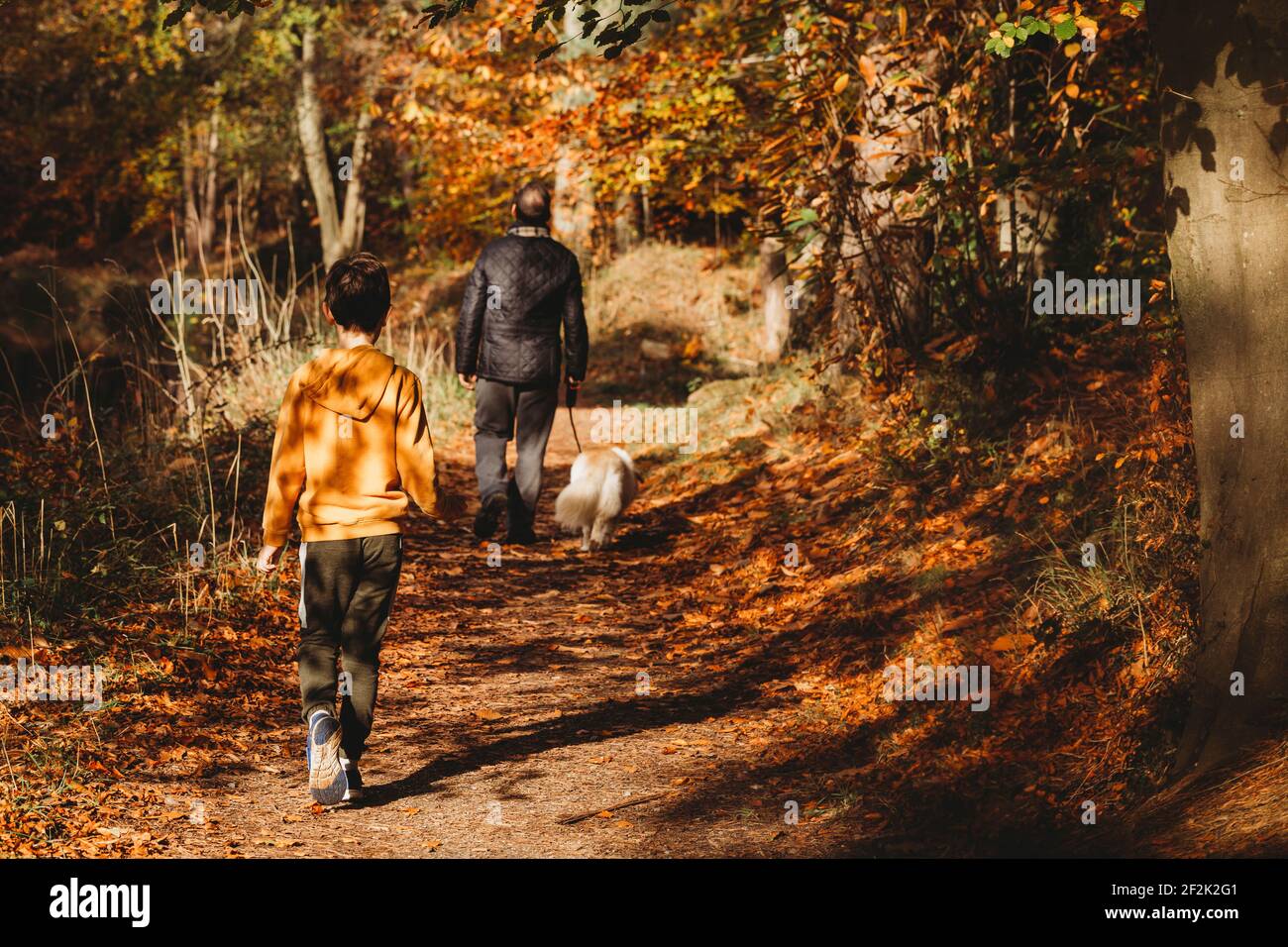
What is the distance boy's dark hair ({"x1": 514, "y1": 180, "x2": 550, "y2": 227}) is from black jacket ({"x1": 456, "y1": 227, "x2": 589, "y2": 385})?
0.10 metres

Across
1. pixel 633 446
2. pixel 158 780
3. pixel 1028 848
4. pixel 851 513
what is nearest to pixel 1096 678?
pixel 1028 848

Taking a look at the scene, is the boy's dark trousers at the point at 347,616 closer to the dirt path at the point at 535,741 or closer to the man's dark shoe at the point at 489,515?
the dirt path at the point at 535,741

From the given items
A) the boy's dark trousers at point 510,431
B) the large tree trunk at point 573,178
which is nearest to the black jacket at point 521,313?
the boy's dark trousers at point 510,431

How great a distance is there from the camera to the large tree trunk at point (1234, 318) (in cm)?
437

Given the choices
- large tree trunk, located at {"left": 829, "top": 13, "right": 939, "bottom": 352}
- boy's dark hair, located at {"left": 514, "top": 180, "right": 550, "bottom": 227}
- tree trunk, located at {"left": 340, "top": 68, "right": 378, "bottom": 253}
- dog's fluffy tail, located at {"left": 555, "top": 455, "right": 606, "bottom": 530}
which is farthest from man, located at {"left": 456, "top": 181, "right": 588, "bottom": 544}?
tree trunk, located at {"left": 340, "top": 68, "right": 378, "bottom": 253}

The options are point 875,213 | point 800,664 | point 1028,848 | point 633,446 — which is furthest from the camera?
point 633,446

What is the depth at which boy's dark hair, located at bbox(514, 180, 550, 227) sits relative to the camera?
27.9ft

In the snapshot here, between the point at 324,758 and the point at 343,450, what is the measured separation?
1167mm

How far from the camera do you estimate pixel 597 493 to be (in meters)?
9.28

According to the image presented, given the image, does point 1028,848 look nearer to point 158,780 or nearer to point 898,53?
point 158,780

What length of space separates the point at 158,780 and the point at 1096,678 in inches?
156

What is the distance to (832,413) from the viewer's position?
1084cm

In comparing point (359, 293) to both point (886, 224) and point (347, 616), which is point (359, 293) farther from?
point (886, 224)

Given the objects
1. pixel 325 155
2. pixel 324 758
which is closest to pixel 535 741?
pixel 324 758
